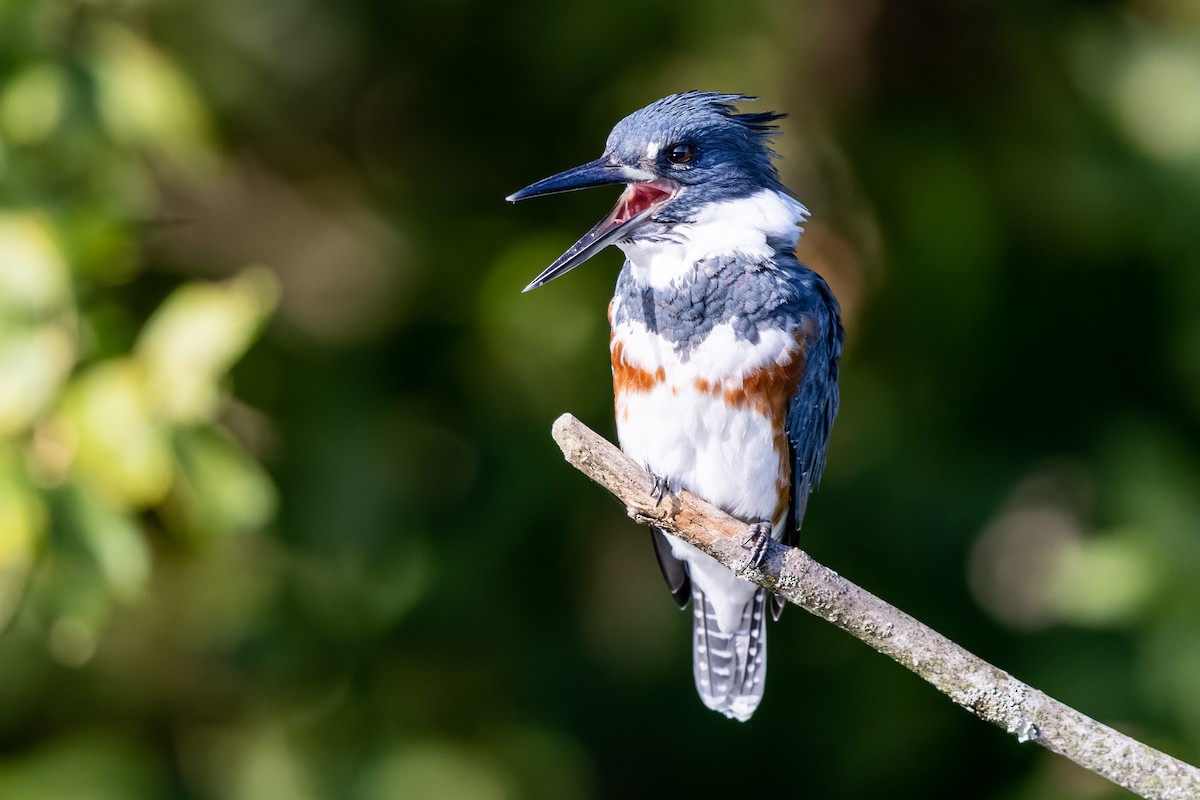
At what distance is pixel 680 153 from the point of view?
5.84ft

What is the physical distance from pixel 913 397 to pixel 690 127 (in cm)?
153

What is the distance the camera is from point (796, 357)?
1860 millimetres

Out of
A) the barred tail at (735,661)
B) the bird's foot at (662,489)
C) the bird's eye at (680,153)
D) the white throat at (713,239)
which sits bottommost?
the barred tail at (735,661)

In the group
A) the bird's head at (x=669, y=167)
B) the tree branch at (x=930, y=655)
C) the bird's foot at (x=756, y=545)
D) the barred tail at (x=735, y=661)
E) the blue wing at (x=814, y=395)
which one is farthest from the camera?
the barred tail at (x=735, y=661)

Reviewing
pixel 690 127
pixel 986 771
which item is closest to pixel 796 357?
pixel 690 127

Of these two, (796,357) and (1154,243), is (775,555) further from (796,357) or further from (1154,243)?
(1154,243)

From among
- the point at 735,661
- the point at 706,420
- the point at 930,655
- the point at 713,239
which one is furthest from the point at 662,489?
the point at 735,661

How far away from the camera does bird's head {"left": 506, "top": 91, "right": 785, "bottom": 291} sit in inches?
68.0

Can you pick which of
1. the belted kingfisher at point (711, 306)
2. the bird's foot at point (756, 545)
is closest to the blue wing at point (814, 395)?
the belted kingfisher at point (711, 306)

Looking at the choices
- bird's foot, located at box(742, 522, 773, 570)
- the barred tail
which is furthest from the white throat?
the barred tail

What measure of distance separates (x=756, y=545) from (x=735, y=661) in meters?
0.83

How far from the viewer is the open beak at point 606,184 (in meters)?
1.59

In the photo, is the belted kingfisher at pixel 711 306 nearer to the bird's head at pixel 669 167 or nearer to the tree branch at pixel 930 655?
the bird's head at pixel 669 167

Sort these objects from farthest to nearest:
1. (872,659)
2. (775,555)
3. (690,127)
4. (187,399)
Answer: (872,659), (187,399), (690,127), (775,555)
